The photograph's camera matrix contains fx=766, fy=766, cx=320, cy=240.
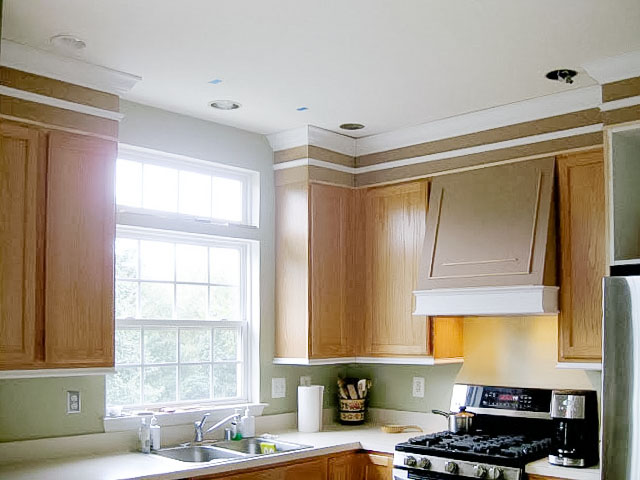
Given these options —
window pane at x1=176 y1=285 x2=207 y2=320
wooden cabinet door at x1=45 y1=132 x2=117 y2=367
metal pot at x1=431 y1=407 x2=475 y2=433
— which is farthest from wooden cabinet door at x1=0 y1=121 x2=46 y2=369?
metal pot at x1=431 y1=407 x2=475 y2=433

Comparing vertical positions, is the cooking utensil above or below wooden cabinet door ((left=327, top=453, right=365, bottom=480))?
above

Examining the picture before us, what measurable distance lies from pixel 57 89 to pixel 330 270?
6.18 ft

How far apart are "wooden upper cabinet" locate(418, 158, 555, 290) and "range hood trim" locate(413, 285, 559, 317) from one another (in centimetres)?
4

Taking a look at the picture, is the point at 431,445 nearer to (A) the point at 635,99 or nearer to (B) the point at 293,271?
(B) the point at 293,271

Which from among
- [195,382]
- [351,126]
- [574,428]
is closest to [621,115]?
[574,428]

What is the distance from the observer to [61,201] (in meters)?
3.31

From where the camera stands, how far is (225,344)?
4.41m

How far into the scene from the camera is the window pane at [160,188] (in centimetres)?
407

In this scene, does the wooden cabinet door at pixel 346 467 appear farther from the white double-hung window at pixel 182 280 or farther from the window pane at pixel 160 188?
the window pane at pixel 160 188

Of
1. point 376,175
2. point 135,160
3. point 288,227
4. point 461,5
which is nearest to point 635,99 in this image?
point 461,5

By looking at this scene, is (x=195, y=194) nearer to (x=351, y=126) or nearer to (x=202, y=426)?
(x=351, y=126)

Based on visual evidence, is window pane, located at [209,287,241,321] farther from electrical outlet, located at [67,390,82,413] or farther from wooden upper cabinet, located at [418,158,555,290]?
wooden upper cabinet, located at [418,158,555,290]

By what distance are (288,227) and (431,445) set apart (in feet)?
4.95

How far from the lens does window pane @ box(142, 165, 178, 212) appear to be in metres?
4.07
